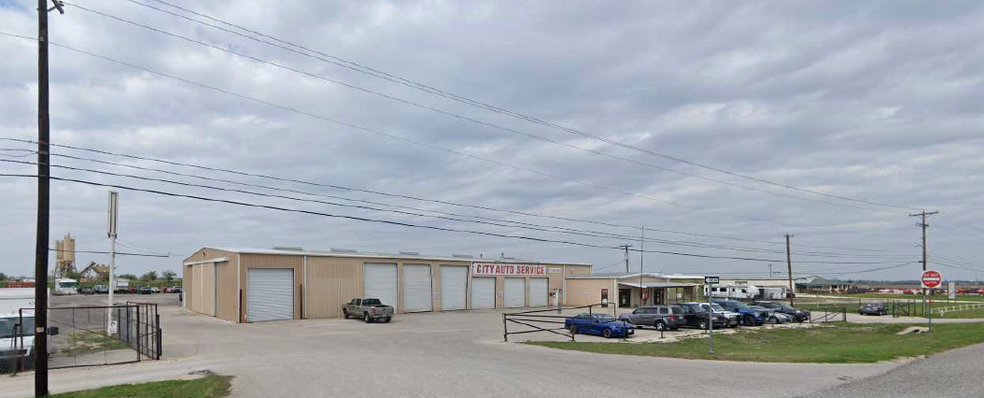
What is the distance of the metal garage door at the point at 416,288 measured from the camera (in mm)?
54750

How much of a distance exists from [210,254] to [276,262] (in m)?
7.59

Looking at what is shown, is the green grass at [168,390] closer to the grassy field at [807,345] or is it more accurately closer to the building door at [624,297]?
the grassy field at [807,345]

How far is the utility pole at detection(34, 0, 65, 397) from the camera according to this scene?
13930mm

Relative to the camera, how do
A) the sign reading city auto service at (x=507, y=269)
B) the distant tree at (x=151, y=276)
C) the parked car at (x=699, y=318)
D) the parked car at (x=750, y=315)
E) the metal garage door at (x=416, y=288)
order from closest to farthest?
1. the parked car at (x=699, y=318)
2. the parked car at (x=750, y=315)
3. the metal garage door at (x=416, y=288)
4. the sign reading city auto service at (x=507, y=269)
5. the distant tree at (x=151, y=276)

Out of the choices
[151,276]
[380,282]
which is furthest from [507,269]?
[151,276]

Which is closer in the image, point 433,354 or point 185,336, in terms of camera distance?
point 433,354

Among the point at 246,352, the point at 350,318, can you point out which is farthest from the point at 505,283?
the point at 246,352

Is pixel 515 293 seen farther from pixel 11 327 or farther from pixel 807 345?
pixel 11 327

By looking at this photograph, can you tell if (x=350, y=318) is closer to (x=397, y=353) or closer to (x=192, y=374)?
(x=397, y=353)

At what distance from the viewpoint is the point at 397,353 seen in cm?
2255

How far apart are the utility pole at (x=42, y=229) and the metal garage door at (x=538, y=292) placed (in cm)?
5536

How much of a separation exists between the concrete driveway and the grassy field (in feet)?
5.07

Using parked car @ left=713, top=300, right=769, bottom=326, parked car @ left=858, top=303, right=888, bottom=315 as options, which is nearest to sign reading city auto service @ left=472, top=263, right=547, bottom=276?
parked car @ left=713, top=300, right=769, bottom=326

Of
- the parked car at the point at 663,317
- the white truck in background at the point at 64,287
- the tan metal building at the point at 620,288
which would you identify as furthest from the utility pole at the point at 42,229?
the white truck in background at the point at 64,287
